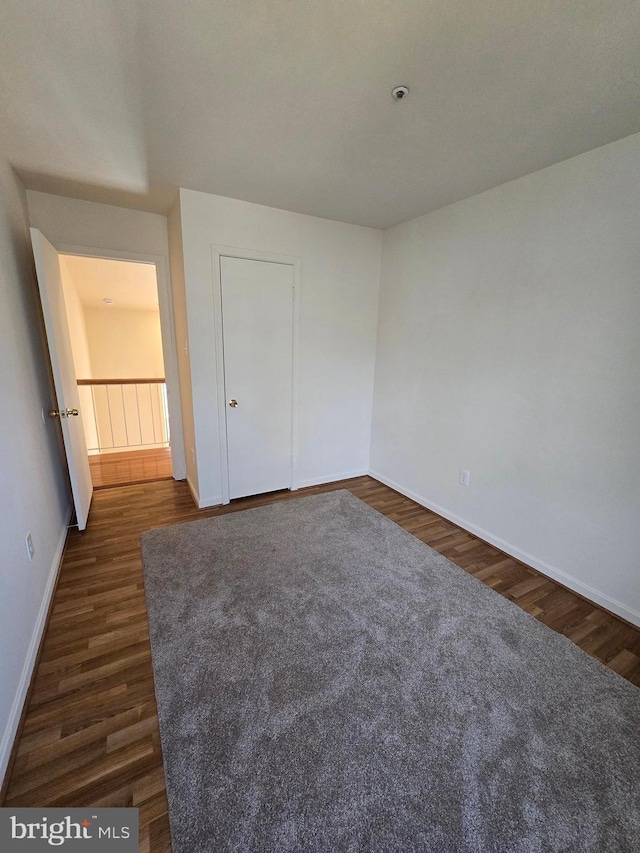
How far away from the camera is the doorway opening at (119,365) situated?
3.99m

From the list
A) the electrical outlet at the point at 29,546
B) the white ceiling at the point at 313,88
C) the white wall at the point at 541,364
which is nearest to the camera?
the white ceiling at the point at 313,88

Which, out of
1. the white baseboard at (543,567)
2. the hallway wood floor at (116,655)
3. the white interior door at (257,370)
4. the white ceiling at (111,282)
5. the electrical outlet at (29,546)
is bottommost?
the hallway wood floor at (116,655)

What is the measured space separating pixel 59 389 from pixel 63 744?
206 cm

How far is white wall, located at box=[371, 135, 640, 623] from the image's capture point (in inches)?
73.1

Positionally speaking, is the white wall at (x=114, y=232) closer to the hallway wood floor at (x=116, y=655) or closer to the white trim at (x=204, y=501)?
the white trim at (x=204, y=501)

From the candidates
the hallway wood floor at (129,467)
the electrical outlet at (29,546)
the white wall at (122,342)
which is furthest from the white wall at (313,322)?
the white wall at (122,342)

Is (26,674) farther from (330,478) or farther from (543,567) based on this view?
(543,567)

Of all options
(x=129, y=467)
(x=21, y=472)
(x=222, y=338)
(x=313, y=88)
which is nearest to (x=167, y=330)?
(x=222, y=338)

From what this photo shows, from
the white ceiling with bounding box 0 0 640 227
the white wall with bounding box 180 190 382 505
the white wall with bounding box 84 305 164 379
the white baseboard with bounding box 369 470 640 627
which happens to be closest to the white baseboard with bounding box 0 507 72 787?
the white wall with bounding box 180 190 382 505

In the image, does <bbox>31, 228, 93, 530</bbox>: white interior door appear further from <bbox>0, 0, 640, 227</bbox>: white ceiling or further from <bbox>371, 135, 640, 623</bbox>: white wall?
<bbox>371, 135, 640, 623</bbox>: white wall

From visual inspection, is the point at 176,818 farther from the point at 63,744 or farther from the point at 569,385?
the point at 569,385

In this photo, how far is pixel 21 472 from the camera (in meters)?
1.75

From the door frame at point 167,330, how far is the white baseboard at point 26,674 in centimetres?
148

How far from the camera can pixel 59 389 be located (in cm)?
242
